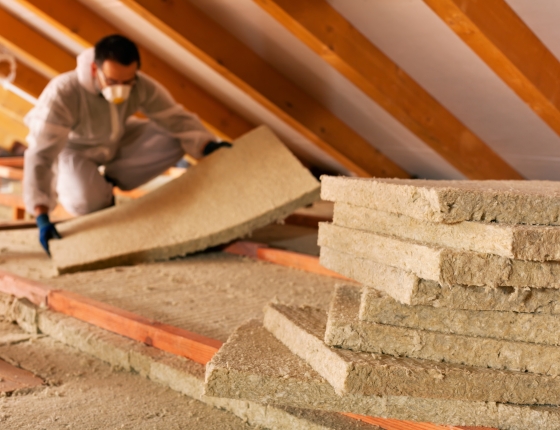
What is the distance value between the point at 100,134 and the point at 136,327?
6.00ft

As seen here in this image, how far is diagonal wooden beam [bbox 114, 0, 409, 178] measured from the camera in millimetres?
3361

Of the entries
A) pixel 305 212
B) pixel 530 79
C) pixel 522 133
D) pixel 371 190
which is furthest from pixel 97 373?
pixel 305 212

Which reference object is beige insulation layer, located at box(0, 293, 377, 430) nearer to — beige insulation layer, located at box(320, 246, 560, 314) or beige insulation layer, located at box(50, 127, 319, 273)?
beige insulation layer, located at box(320, 246, 560, 314)

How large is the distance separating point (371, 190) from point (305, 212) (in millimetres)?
2988

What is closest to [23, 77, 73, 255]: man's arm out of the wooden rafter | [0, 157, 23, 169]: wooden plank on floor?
[0, 157, 23, 169]: wooden plank on floor

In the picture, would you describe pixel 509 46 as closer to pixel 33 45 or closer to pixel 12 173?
pixel 33 45

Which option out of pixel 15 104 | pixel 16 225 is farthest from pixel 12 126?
pixel 16 225

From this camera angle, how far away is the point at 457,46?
8.79 feet

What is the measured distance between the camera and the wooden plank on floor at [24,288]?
7.91ft

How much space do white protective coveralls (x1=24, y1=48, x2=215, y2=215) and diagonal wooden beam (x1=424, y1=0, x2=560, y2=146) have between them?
5.90 ft

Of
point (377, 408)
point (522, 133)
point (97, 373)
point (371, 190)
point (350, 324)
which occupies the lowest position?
point (97, 373)

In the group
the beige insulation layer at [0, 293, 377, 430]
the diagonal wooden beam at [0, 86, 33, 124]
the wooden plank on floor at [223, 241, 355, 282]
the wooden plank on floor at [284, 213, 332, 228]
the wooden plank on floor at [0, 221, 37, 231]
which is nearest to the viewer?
the beige insulation layer at [0, 293, 377, 430]

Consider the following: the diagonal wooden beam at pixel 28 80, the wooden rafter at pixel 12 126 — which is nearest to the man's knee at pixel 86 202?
the diagonal wooden beam at pixel 28 80

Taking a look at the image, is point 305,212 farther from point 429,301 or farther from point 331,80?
point 429,301
